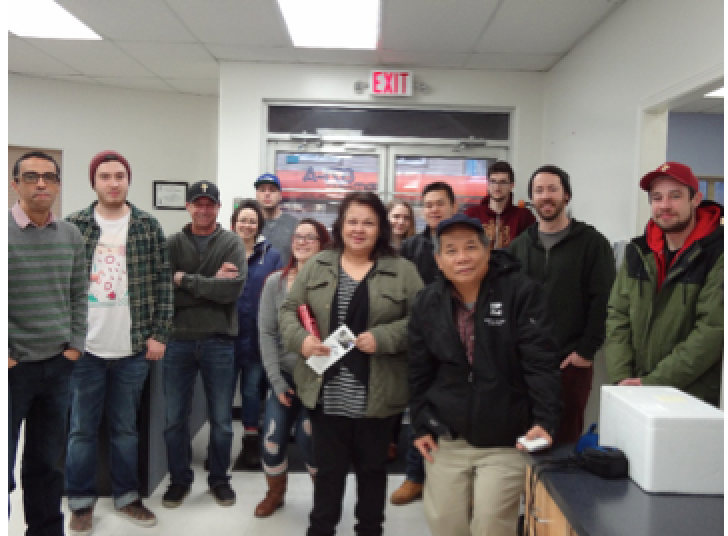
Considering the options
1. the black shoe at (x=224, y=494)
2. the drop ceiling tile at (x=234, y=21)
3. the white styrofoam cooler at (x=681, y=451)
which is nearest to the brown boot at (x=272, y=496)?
the black shoe at (x=224, y=494)

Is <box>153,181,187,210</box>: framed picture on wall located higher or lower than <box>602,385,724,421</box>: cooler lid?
higher

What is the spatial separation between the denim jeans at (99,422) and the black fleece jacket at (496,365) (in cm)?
134

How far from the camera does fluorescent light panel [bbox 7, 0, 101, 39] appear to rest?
365cm

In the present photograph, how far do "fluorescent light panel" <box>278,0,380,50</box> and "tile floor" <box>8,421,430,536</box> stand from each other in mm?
2826

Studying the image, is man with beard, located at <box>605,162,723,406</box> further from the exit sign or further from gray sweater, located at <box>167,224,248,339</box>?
the exit sign

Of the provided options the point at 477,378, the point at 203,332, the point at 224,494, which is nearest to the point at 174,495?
the point at 224,494

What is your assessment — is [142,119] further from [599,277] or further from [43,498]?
[599,277]

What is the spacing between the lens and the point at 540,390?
1653mm

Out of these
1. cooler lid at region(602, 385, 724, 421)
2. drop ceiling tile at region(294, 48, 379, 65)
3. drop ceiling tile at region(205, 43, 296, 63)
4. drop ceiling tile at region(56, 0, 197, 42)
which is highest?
drop ceiling tile at region(294, 48, 379, 65)

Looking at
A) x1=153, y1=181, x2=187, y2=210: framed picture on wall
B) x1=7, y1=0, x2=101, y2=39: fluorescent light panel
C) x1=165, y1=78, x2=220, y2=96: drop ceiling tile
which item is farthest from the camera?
x1=153, y1=181, x2=187, y2=210: framed picture on wall

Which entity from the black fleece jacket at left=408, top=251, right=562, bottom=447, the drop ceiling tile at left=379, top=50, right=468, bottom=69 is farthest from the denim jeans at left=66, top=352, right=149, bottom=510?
the drop ceiling tile at left=379, top=50, right=468, bottom=69

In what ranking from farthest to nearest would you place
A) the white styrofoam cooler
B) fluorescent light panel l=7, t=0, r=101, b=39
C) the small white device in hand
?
fluorescent light panel l=7, t=0, r=101, b=39
the small white device in hand
the white styrofoam cooler

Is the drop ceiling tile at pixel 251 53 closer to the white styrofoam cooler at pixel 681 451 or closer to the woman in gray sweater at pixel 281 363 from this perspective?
the woman in gray sweater at pixel 281 363

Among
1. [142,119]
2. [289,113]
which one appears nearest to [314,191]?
[289,113]
